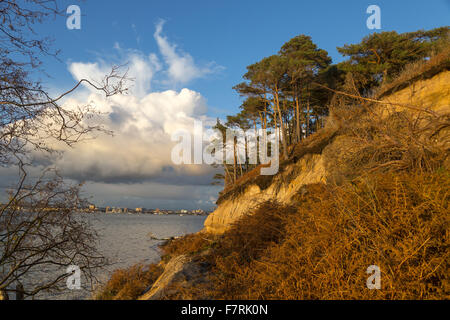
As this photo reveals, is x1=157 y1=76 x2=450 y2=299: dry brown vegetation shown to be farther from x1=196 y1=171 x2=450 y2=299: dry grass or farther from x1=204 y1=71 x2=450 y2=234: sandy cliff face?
x1=204 y1=71 x2=450 y2=234: sandy cliff face

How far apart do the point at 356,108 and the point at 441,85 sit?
4.31 meters

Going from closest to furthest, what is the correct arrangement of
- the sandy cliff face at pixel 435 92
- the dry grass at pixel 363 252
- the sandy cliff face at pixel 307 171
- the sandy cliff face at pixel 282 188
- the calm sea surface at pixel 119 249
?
the dry grass at pixel 363 252, the calm sea surface at pixel 119 249, the sandy cliff face at pixel 435 92, the sandy cliff face at pixel 307 171, the sandy cliff face at pixel 282 188

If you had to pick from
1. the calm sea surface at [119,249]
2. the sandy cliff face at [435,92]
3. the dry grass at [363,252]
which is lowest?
the calm sea surface at [119,249]

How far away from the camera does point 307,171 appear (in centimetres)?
1207

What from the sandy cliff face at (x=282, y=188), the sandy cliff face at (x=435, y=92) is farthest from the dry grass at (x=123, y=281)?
the sandy cliff face at (x=435, y=92)

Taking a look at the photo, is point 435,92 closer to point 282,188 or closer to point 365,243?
point 282,188

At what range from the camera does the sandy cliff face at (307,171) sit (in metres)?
8.69

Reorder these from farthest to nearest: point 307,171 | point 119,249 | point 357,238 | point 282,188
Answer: point 119,249, point 282,188, point 307,171, point 357,238

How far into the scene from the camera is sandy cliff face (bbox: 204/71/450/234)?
869 cm

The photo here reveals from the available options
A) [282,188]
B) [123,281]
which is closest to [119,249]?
[123,281]

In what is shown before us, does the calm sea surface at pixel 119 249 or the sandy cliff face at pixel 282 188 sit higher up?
the sandy cliff face at pixel 282 188

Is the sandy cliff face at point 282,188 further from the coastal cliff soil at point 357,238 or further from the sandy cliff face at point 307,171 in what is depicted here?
the coastal cliff soil at point 357,238

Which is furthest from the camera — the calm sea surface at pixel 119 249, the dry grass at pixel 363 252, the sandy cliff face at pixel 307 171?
the sandy cliff face at pixel 307 171
